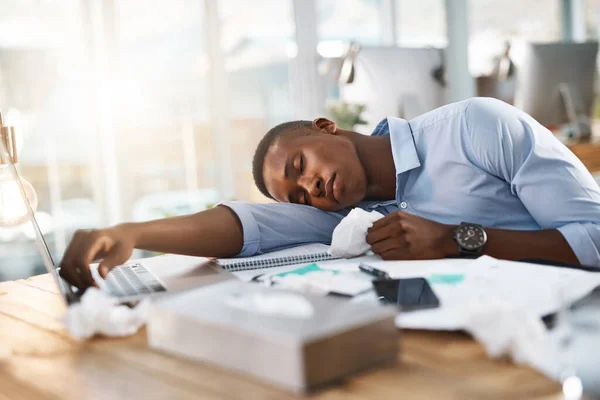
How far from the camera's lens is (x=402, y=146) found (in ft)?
4.84

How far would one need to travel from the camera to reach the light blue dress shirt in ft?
4.04

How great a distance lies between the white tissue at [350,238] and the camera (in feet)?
3.89

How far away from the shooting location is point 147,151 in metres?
4.30

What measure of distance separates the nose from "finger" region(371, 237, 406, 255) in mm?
262

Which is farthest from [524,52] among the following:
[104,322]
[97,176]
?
[104,322]

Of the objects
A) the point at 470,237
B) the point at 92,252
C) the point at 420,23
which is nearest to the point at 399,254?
the point at 470,237

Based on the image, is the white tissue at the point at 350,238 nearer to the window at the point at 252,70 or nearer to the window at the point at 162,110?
the window at the point at 162,110

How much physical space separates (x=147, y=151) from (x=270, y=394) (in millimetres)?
3860

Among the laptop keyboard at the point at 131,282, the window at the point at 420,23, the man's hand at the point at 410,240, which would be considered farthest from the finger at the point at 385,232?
the window at the point at 420,23

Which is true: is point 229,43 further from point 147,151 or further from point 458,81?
point 458,81

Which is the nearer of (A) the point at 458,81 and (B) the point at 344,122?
(B) the point at 344,122

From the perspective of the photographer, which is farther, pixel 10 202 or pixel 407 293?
pixel 10 202

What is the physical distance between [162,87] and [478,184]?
3276 millimetres

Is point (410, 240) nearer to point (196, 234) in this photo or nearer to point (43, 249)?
point (196, 234)
